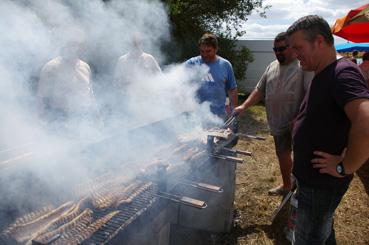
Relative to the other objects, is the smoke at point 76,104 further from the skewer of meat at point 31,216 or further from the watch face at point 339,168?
the watch face at point 339,168

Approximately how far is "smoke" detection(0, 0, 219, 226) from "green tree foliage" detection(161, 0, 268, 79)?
5157 millimetres

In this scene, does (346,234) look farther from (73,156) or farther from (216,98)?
(73,156)

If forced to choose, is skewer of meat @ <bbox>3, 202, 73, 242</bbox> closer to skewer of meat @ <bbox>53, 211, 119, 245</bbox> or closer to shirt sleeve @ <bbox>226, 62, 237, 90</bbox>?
skewer of meat @ <bbox>53, 211, 119, 245</bbox>

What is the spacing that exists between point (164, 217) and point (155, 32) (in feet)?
17.0

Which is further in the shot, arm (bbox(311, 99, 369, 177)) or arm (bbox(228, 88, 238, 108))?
arm (bbox(228, 88, 238, 108))

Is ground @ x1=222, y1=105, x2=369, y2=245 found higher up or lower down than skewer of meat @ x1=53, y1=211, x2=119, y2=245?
lower down

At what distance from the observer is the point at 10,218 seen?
1.89m

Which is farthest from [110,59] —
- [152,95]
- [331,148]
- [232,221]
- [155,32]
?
[331,148]

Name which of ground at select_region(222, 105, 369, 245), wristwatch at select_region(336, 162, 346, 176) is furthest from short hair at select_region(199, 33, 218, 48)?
wristwatch at select_region(336, 162, 346, 176)

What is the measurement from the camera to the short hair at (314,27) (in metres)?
2.21

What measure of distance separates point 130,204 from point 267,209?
307 centimetres

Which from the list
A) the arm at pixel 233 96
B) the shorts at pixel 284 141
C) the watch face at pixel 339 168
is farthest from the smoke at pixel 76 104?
the watch face at pixel 339 168

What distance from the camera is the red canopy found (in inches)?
230

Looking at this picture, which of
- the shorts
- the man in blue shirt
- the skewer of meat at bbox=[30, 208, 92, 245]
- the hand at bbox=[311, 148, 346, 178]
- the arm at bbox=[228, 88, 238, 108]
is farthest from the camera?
the arm at bbox=[228, 88, 238, 108]
